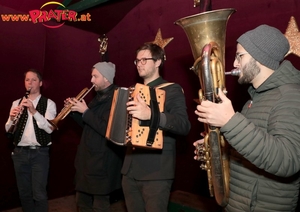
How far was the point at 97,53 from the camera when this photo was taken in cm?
469

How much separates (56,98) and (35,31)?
1020 mm

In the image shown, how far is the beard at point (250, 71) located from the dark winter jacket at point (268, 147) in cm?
8

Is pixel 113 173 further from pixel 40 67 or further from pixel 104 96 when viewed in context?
pixel 40 67

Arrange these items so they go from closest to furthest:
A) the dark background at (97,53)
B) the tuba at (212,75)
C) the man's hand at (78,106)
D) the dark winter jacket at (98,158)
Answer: the tuba at (212,75), the dark winter jacket at (98,158), the man's hand at (78,106), the dark background at (97,53)

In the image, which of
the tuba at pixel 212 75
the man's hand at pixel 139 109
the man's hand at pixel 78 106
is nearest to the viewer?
the tuba at pixel 212 75

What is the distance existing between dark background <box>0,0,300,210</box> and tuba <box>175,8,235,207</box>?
129 centimetres

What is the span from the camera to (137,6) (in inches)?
165

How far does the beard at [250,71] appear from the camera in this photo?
1.53 meters

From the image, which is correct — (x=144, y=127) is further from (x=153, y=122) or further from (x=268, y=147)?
(x=268, y=147)

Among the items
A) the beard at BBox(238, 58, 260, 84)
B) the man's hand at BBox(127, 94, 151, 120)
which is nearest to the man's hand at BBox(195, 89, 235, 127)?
the beard at BBox(238, 58, 260, 84)

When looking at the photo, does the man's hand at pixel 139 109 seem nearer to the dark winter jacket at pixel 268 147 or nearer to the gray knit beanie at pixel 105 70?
the dark winter jacket at pixel 268 147

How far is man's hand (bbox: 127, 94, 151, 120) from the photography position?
6.43 ft

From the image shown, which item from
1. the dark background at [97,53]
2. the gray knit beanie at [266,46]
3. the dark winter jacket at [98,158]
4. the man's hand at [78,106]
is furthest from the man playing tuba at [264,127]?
the man's hand at [78,106]

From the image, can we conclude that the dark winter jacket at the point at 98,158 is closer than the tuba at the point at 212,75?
No
